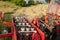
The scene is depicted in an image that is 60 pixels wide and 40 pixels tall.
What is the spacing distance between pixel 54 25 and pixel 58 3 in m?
1.11

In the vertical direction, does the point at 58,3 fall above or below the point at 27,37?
above

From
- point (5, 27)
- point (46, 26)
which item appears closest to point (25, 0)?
point (5, 27)

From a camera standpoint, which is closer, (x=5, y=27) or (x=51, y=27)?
(x=51, y=27)

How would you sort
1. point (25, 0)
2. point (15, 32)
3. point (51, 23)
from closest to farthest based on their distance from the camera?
point (15, 32) → point (51, 23) → point (25, 0)

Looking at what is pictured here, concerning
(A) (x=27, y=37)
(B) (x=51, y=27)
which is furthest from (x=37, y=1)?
(A) (x=27, y=37)

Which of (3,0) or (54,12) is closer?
(54,12)

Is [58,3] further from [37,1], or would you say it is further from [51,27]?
[37,1]

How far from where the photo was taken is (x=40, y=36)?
425cm

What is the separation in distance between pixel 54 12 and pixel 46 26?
0.98 meters

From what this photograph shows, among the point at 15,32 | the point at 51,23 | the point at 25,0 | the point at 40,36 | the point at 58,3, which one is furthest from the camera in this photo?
the point at 25,0

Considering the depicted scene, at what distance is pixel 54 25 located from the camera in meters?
5.52

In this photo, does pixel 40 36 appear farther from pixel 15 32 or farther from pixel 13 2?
pixel 13 2

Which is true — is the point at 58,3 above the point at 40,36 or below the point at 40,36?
above

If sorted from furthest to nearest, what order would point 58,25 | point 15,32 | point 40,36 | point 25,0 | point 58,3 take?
point 25,0 → point 58,3 → point 58,25 → point 15,32 → point 40,36
